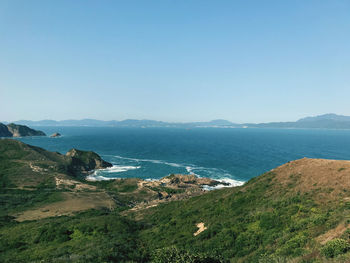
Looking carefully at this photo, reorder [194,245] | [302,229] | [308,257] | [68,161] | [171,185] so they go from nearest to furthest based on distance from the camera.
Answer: [308,257] → [302,229] → [194,245] → [171,185] → [68,161]

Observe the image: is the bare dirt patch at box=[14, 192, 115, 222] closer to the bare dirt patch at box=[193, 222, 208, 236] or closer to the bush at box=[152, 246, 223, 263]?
the bare dirt patch at box=[193, 222, 208, 236]

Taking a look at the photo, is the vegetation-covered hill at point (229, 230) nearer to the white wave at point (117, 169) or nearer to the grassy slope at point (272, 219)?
the grassy slope at point (272, 219)

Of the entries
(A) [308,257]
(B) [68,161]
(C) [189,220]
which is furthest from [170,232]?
(B) [68,161]

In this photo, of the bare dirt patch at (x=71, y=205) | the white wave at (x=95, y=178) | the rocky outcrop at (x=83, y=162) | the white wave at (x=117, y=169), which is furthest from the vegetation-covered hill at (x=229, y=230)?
the rocky outcrop at (x=83, y=162)

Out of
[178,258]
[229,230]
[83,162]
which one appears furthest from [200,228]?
[83,162]

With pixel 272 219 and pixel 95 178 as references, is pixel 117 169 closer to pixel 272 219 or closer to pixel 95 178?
pixel 95 178

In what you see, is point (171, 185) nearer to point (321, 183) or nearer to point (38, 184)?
point (38, 184)

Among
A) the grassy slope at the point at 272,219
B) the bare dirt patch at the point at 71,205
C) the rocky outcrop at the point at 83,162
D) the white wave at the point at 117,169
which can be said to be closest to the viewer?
the grassy slope at the point at 272,219
